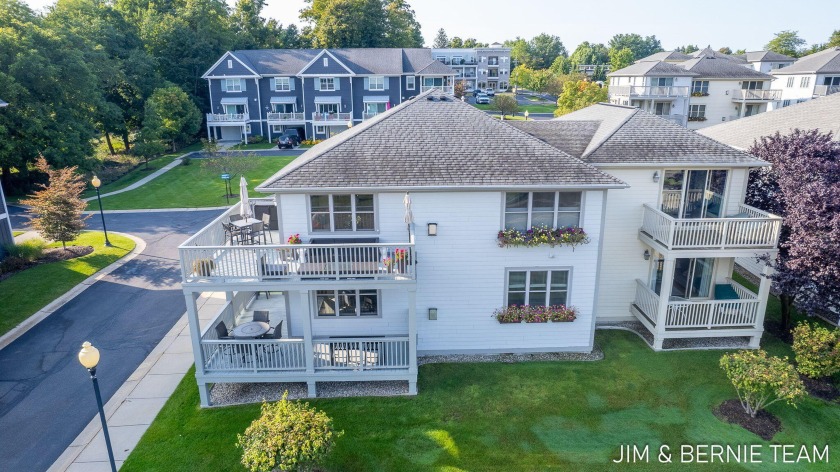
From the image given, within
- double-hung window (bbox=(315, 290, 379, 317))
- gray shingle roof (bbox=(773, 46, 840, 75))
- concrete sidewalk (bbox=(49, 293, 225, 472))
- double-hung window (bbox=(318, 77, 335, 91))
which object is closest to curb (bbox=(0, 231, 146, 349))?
concrete sidewalk (bbox=(49, 293, 225, 472))

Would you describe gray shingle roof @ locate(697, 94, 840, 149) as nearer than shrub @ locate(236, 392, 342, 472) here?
No

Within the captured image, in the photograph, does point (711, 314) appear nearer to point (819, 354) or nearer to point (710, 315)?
point (710, 315)

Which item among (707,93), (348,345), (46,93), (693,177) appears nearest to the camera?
(348,345)

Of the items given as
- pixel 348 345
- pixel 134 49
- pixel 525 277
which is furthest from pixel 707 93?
pixel 134 49

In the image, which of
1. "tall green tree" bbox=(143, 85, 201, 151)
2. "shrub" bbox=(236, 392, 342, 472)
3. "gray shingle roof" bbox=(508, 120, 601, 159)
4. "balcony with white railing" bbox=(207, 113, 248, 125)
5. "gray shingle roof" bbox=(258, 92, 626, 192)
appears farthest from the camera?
"balcony with white railing" bbox=(207, 113, 248, 125)

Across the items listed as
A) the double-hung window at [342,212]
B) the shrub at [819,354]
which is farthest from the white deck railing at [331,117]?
the shrub at [819,354]

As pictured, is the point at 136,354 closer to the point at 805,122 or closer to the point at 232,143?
the point at 805,122

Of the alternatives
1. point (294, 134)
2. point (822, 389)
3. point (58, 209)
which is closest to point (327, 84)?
point (294, 134)

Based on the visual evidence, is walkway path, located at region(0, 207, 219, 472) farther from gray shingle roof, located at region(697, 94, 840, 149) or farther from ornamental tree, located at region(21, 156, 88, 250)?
gray shingle roof, located at region(697, 94, 840, 149)
